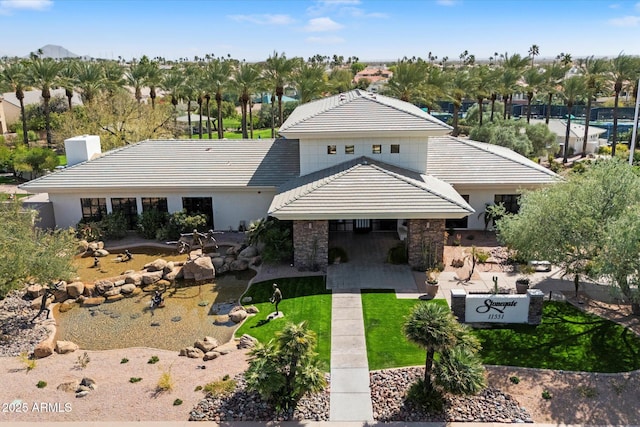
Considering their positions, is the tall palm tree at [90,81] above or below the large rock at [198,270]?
above

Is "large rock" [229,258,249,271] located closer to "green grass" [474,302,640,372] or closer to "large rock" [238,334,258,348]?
"large rock" [238,334,258,348]

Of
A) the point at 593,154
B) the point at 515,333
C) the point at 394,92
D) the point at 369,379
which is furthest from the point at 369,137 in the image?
the point at 593,154

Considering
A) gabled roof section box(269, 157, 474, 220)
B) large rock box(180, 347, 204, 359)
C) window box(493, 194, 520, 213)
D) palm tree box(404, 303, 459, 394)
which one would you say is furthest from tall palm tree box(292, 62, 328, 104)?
palm tree box(404, 303, 459, 394)

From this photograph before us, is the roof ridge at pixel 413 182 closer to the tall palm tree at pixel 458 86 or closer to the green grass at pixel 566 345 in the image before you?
the green grass at pixel 566 345

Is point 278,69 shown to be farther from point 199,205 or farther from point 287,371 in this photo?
point 287,371

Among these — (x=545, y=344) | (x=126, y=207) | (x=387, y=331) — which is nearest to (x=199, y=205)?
(x=126, y=207)

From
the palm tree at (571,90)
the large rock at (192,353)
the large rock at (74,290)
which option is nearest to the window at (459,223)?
the large rock at (192,353)
